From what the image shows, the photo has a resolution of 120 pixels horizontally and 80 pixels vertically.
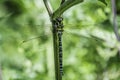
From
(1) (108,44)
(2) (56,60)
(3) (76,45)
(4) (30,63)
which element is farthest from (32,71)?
(2) (56,60)

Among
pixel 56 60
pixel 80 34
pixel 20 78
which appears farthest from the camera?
pixel 80 34

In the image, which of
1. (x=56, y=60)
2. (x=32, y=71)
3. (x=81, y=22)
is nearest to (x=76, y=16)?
(x=81, y=22)

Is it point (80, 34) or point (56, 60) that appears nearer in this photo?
point (56, 60)

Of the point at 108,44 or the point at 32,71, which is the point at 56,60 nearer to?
the point at 32,71

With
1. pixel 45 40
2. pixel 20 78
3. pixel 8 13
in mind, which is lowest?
pixel 20 78

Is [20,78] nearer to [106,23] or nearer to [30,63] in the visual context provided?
[30,63]

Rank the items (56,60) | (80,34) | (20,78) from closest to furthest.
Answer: (56,60)
(20,78)
(80,34)

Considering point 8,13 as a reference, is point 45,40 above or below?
below
